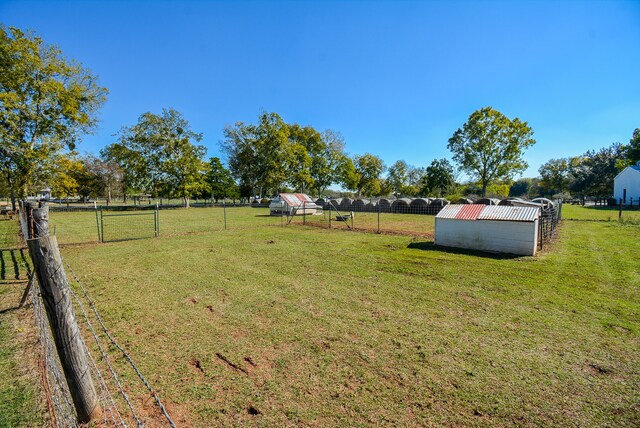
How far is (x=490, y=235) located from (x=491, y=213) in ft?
2.77

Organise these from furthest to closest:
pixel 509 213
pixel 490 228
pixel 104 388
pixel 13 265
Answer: pixel 490 228 → pixel 509 213 → pixel 13 265 → pixel 104 388

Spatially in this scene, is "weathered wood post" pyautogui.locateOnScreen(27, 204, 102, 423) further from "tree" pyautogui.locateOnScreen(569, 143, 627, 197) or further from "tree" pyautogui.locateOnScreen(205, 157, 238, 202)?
"tree" pyautogui.locateOnScreen(569, 143, 627, 197)

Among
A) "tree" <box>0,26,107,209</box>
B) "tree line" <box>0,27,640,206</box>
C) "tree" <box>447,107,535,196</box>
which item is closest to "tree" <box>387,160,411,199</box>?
"tree line" <box>0,27,640,206</box>

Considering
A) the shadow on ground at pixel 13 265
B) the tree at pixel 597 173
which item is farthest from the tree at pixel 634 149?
the shadow on ground at pixel 13 265

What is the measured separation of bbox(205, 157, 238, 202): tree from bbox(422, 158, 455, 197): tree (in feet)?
127

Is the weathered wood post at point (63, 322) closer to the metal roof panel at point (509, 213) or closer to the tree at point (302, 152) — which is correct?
the metal roof panel at point (509, 213)

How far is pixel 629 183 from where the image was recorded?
143 feet

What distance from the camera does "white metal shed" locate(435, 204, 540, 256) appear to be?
31.3 feet

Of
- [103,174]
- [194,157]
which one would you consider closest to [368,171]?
[194,157]

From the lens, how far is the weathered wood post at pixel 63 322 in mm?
2578

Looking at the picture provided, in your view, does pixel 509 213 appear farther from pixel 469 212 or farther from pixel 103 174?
pixel 103 174

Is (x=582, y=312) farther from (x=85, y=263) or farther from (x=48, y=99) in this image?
(x=48, y=99)

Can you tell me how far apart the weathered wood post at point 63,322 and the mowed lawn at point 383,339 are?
55cm

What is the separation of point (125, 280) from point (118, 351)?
12.7 feet
